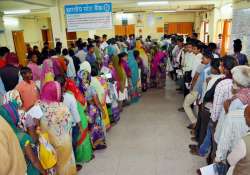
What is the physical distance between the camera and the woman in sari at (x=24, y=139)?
2.06m

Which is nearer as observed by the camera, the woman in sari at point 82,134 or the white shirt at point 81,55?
the woman in sari at point 82,134

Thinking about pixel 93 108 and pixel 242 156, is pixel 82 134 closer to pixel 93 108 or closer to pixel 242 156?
pixel 93 108

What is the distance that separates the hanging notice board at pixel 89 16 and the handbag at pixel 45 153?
164 inches

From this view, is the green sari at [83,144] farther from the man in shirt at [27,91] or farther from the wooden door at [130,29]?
the wooden door at [130,29]

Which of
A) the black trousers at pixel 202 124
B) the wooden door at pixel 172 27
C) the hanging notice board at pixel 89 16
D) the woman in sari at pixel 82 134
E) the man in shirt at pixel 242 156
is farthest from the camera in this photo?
the wooden door at pixel 172 27

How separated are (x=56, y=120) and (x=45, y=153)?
0.38 metres

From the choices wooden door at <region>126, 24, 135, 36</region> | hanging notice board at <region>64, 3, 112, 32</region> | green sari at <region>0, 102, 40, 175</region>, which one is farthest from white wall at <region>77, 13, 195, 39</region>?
green sari at <region>0, 102, 40, 175</region>

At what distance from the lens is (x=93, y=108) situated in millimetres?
3438

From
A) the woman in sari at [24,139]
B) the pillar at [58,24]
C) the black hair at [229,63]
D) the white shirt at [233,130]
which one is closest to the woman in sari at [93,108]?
Answer: the woman in sari at [24,139]

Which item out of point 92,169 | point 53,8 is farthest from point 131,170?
point 53,8

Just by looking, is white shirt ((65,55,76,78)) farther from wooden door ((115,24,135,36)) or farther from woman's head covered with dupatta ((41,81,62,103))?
wooden door ((115,24,135,36))

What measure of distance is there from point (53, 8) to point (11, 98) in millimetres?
5201

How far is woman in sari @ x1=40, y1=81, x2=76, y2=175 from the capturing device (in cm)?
251

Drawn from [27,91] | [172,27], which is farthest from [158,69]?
[172,27]
